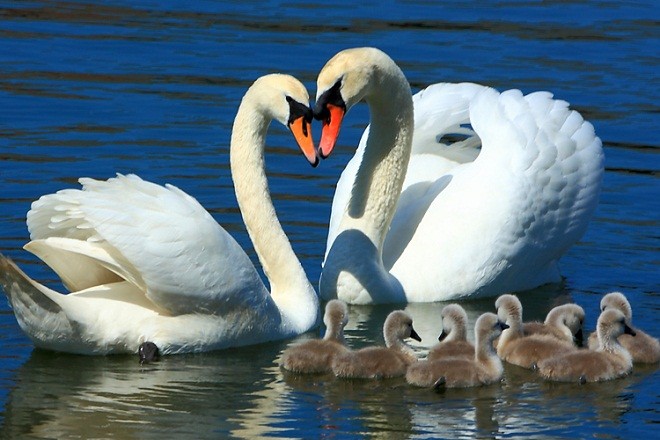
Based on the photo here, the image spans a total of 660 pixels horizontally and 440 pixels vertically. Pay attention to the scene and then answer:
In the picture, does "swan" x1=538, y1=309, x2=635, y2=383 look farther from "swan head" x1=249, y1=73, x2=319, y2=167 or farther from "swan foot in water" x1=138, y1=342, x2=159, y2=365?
"swan foot in water" x1=138, y1=342, x2=159, y2=365

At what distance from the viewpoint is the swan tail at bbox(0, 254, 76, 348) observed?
1096 cm

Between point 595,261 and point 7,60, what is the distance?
8304 millimetres

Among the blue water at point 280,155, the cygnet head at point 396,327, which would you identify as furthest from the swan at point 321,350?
the cygnet head at point 396,327

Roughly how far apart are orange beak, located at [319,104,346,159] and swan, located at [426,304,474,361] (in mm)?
1418

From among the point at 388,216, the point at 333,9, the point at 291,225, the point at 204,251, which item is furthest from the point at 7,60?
the point at 204,251

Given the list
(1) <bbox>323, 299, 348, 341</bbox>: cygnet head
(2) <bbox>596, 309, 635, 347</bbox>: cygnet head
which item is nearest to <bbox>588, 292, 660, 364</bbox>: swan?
(2) <bbox>596, 309, 635, 347</bbox>: cygnet head

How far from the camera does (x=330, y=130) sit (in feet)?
40.6

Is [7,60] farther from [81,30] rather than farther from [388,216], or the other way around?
[388,216]

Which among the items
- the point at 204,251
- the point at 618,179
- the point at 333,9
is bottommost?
the point at 204,251

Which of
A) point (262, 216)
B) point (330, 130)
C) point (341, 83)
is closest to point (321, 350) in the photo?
point (262, 216)

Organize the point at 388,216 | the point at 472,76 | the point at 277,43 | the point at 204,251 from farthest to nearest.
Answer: the point at 277,43, the point at 472,76, the point at 388,216, the point at 204,251

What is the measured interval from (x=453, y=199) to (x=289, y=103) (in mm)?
1891

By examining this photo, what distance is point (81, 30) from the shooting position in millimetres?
21812

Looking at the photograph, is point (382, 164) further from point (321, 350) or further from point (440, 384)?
point (440, 384)
